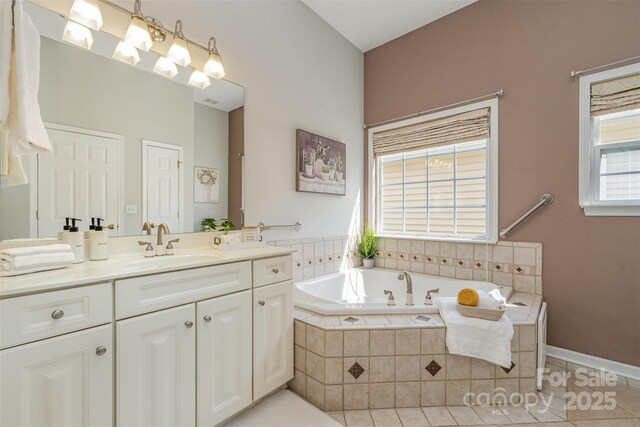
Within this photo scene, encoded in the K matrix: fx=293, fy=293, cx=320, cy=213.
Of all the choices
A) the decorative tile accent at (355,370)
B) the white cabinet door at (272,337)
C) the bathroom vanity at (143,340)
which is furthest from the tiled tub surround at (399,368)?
the bathroom vanity at (143,340)

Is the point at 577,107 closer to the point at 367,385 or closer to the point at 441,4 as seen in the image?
the point at 441,4

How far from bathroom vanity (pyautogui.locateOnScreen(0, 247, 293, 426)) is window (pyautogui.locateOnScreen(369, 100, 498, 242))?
1.82m

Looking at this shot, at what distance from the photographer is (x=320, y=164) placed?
9.05 feet

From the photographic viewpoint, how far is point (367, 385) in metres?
1.66

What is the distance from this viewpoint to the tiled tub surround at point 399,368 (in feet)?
5.42

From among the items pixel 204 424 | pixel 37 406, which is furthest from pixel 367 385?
pixel 37 406

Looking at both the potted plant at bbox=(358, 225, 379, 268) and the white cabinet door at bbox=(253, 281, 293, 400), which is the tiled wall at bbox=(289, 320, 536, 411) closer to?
the white cabinet door at bbox=(253, 281, 293, 400)

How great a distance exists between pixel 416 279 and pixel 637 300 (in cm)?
145

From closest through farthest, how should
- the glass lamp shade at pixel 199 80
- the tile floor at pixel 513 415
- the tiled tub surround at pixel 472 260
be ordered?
the tile floor at pixel 513 415
the glass lamp shade at pixel 199 80
the tiled tub surround at pixel 472 260

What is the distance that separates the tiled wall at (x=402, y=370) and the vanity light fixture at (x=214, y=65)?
5.64 feet

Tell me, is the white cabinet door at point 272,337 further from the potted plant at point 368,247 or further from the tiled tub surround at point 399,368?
the potted plant at point 368,247

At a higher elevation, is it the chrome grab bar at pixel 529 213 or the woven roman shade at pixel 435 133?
the woven roman shade at pixel 435 133

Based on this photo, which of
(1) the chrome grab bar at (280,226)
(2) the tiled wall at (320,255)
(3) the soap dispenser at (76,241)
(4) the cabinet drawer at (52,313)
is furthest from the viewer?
(2) the tiled wall at (320,255)

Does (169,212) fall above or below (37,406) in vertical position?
above
